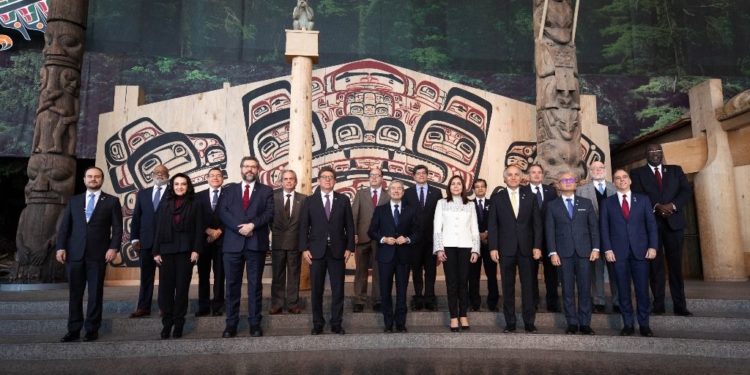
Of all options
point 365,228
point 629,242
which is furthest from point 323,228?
point 629,242

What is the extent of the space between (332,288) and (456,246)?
969 millimetres

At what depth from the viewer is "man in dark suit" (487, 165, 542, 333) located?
3604mm

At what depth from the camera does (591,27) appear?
33.7ft

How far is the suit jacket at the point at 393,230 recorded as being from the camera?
3660 mm

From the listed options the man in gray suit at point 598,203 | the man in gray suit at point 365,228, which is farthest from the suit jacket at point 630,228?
the man in gray suit at point 365,228

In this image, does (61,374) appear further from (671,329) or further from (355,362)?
(671,329)

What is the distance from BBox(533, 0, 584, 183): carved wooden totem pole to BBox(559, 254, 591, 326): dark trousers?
6.50 ft

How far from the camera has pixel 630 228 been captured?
139 inches

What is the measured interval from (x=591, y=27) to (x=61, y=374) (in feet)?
35.3

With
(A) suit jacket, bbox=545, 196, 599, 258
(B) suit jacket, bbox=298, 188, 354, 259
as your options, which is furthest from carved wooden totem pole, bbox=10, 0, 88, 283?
(A) suit jacket, bbox=545, 196, 599, 258

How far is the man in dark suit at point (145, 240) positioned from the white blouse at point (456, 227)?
2245mm

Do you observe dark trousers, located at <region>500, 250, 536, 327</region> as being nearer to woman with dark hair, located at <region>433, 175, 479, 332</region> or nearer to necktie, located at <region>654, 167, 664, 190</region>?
woman with dark hair, located at <region>433, 175, 479, 332</region>

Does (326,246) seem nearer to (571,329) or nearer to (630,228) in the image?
(571,329)

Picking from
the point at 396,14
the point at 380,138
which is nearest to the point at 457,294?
the point at 380,138
